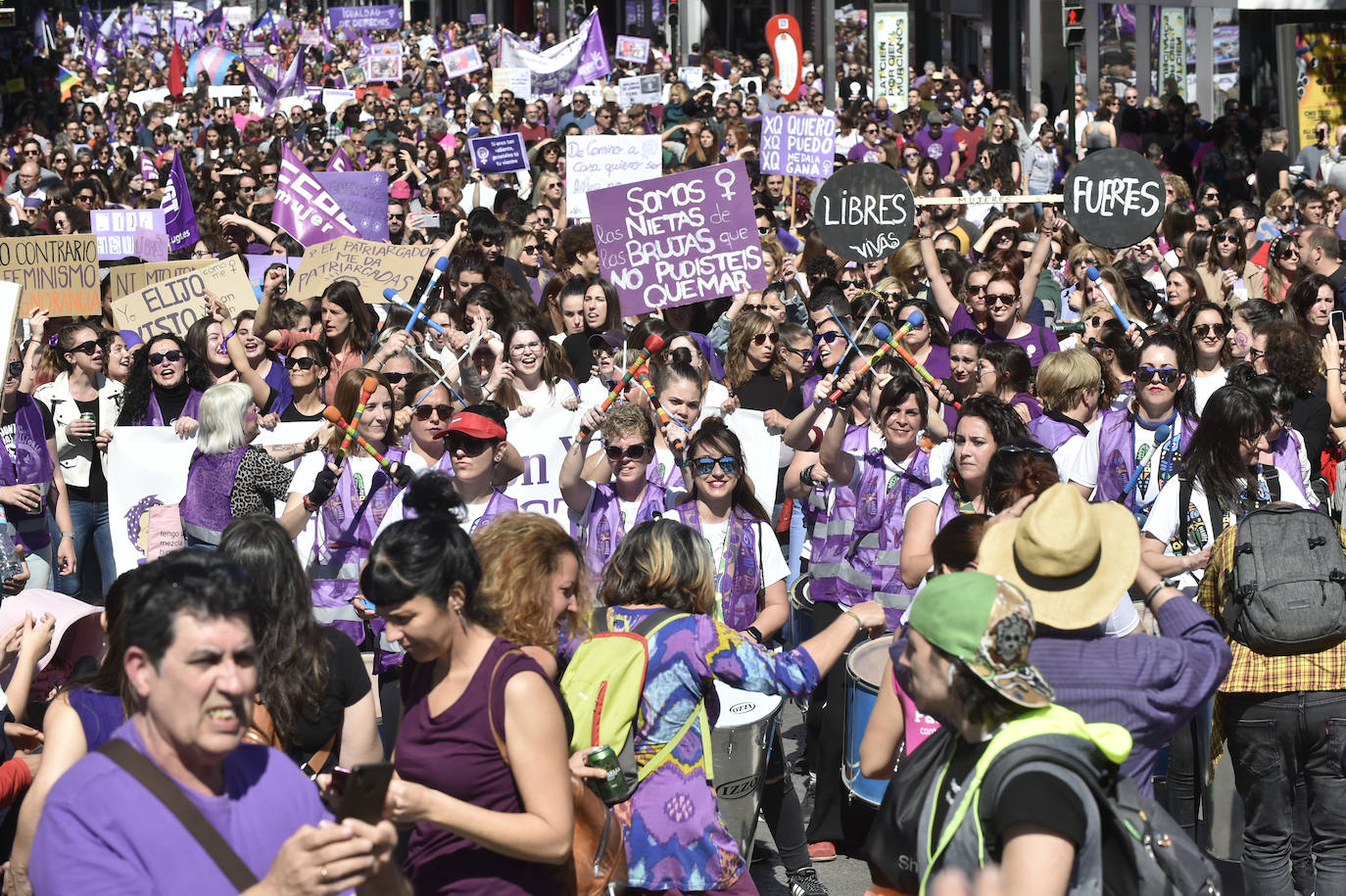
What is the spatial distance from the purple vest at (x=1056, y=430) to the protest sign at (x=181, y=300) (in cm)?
474

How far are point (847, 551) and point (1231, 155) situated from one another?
1264 centimetres

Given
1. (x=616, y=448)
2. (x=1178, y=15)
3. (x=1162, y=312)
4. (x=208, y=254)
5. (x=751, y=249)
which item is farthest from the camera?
(x=1178, y=15)

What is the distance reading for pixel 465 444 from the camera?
214 inches

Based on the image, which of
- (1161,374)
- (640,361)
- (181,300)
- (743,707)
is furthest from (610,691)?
(181,300)

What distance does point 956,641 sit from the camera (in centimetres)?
265

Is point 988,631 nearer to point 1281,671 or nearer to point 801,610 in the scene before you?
point 1281,671

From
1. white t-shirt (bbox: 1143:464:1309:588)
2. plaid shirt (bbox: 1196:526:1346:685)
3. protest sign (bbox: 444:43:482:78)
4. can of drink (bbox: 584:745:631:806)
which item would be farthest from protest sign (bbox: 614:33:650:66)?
can of drink (bbox: 584:745:631:806)

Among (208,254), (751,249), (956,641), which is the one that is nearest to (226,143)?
(208,254)

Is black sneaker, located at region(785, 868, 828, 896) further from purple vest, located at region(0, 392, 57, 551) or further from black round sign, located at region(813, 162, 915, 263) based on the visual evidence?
black round sign, located at region(813, 162, 915, 263)

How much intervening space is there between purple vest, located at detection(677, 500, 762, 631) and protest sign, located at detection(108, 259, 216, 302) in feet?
17.3

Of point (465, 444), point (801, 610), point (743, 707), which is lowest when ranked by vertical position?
point (801, 610)

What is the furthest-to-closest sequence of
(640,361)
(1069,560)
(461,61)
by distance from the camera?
(461,61) < (640,361) < (1069,560)

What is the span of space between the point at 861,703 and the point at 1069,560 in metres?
1.68

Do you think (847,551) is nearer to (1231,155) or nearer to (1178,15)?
(1231,155)
